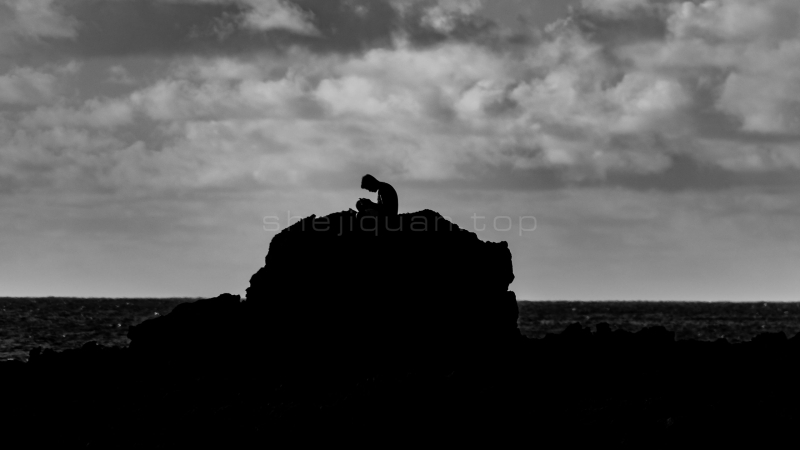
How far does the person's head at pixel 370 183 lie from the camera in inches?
898

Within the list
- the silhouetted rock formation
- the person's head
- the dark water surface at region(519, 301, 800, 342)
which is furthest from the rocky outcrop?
the dark water surface at region(519, 301, 800, 342)

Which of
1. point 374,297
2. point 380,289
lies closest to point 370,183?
point 380,289

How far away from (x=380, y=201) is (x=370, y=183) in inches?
21.4

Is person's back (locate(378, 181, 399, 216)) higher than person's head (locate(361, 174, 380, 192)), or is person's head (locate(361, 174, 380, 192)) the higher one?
person's head (locate(361, 174, 380, 192))

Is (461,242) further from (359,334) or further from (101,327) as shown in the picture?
(101,327)

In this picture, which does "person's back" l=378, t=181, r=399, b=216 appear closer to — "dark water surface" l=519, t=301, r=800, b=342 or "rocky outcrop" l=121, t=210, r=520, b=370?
"rocky outcrop" l=121, t=210, r=520, b=370

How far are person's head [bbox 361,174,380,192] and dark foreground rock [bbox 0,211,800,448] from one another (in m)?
0.98

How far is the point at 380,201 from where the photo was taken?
912 inches

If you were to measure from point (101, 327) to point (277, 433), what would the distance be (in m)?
68.0

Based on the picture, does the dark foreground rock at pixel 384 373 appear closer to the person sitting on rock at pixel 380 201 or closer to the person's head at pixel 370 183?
the person sitting on rock at pixel 380 201

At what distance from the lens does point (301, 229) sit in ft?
74.0

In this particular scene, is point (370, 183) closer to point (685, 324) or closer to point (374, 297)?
point (374, 297)

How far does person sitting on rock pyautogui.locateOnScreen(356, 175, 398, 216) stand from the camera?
22922 millimetres

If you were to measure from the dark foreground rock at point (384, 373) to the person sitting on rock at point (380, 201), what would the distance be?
0.51m
